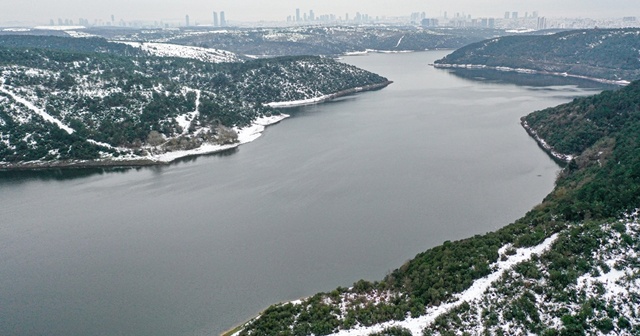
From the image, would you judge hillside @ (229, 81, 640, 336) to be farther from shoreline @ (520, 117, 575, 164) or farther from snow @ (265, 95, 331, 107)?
snow @ (265, 95, 331, 107)

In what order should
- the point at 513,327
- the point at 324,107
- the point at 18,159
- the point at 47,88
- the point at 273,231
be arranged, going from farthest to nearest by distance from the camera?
the point at 324,107
the point at 47,88
the point at 18,159
the point at 273,231
the point at 513,327

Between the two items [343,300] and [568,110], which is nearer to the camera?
[343,300]

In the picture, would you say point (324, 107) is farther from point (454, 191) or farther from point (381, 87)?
point (454, 191)

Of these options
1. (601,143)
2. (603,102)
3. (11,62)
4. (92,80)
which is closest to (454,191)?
(601,143)

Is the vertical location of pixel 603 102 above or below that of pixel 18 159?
above

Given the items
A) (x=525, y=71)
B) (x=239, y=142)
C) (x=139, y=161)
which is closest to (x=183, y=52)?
(x=239, y=142)

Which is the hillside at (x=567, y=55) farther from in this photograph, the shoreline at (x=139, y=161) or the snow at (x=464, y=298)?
the snow at (x=464, y=298)

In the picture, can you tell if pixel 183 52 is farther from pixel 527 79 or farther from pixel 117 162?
pixel 527 79
